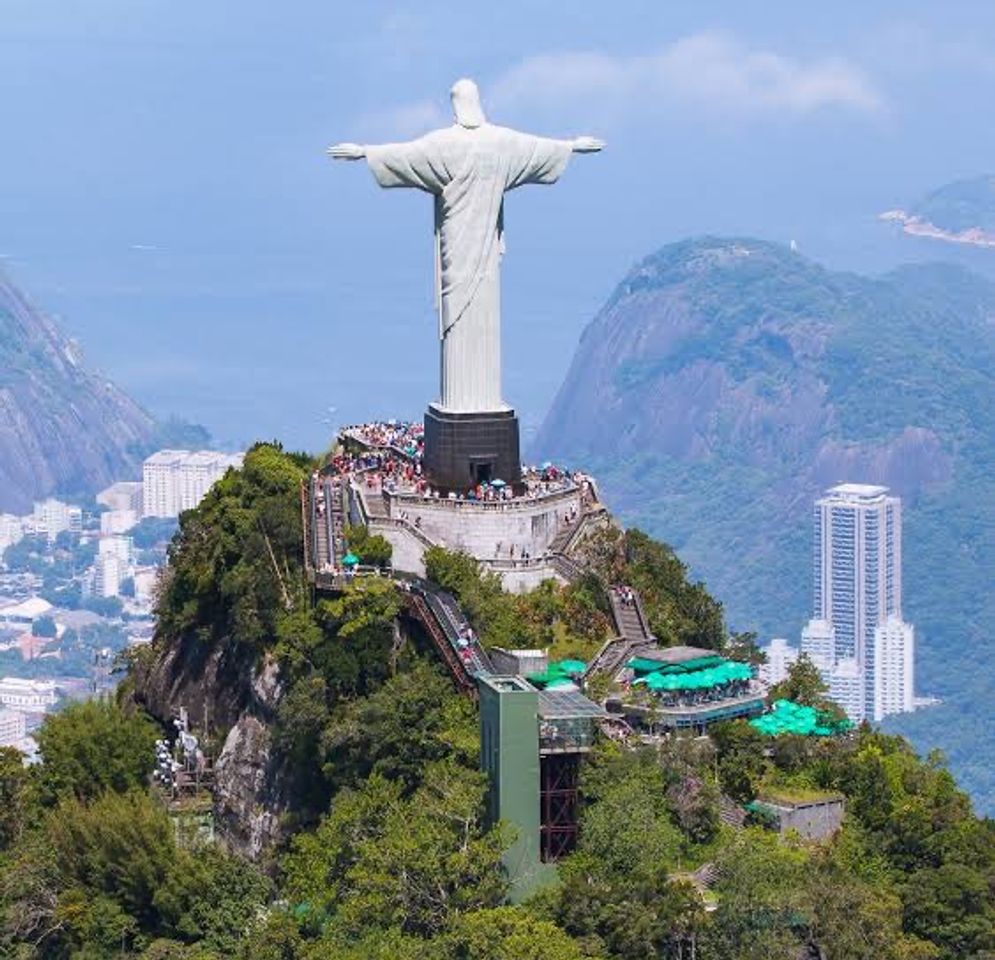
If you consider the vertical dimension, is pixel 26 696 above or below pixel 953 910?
above

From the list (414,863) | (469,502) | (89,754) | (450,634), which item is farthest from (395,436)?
(414,863)

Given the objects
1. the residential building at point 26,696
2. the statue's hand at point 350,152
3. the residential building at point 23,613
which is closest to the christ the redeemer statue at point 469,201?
the statue's hand at point 350,152

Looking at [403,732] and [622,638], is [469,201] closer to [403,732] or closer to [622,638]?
[622,638]

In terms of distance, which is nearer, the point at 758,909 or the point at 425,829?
the point at 758,909

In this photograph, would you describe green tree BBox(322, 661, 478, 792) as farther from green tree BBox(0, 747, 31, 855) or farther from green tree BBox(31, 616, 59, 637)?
green tree BBox(31, 616, 59, 637)

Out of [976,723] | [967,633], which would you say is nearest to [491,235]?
[976,723]

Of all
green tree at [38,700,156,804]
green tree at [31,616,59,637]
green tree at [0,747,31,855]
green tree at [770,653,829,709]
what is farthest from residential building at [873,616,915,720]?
green tree at [0,747,31,855]

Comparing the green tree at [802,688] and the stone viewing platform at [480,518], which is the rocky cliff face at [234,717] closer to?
the stone viewing platform at [480,518]

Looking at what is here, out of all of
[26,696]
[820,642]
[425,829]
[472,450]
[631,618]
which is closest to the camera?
[425,829]
